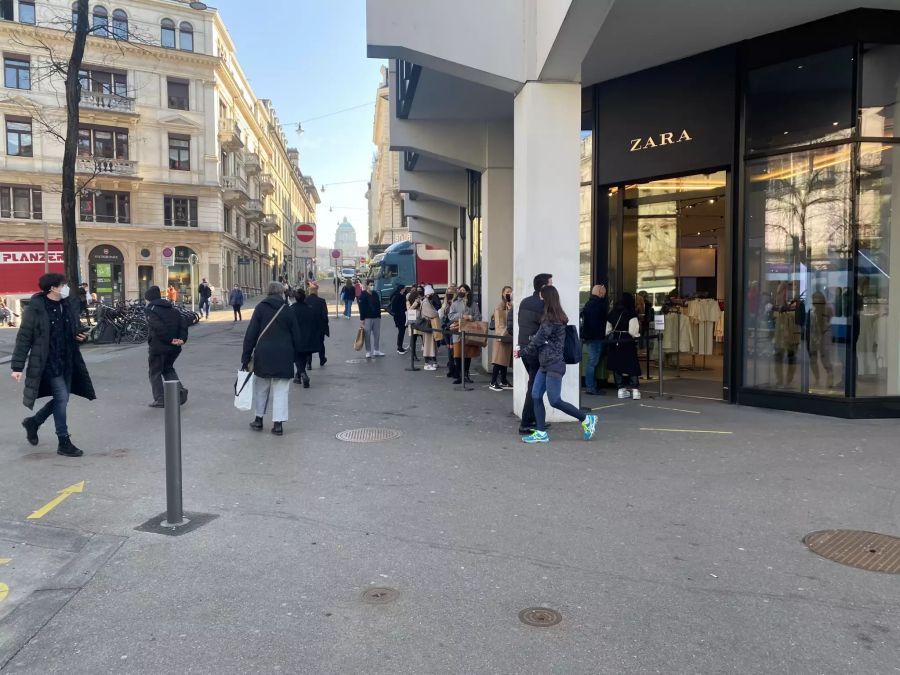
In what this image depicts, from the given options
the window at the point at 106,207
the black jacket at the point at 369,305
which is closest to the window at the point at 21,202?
the window at the point at 106,207

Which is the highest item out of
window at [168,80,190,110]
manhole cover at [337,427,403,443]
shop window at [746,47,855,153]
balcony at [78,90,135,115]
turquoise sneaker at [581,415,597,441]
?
window at [168,80,190,110]

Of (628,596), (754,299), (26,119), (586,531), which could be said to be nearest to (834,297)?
(754,299)

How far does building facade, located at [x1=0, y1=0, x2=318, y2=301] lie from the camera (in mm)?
42438

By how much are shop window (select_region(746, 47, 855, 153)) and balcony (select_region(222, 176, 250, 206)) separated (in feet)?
148

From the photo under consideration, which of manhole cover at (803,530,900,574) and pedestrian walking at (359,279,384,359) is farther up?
pedestrian walking at (359,279,384,359)

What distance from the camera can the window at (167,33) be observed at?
45375 mm

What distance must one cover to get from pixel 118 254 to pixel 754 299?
144 ft

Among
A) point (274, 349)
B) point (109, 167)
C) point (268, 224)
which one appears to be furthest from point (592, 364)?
point (268, 224)

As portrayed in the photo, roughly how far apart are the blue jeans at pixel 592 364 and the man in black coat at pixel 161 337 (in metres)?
5.98

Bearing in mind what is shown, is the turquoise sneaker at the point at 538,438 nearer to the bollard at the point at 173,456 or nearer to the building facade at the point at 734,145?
the building facade at the point at 734,145

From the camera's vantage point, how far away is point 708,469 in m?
6.49

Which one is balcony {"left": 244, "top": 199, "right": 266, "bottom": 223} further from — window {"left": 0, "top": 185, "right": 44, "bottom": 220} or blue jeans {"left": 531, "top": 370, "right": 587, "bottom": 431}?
blue jeans {"left": 531, "top": 370, "right": 587, "bottom": 431}

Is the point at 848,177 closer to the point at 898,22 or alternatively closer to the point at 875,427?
the point at 898,22

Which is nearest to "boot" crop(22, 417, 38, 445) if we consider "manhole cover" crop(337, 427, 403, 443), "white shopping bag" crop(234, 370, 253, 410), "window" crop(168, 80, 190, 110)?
"white shopping bag" crop(234, 370, 253, 410)
